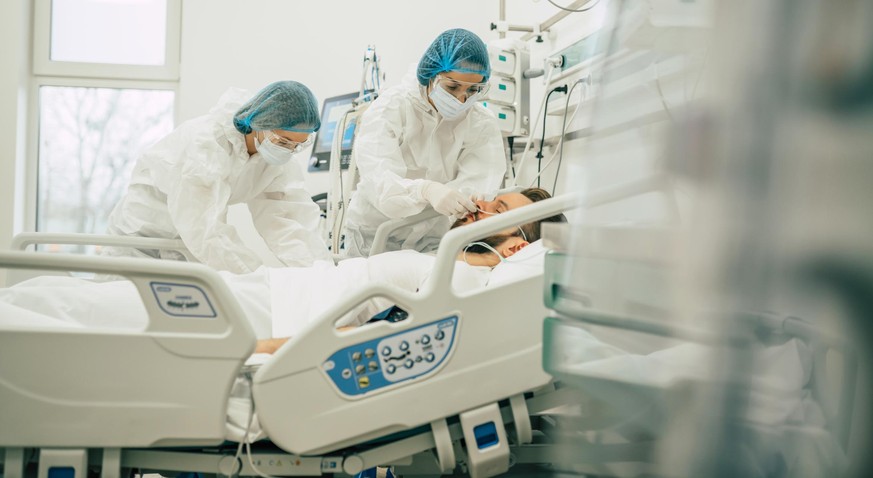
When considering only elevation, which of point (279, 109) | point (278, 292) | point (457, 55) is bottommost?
point (278, 292)

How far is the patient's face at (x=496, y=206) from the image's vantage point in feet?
7.04

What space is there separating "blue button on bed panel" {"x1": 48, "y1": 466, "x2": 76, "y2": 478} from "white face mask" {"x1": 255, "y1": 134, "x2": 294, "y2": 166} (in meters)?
1.32

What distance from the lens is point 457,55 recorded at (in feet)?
7.45

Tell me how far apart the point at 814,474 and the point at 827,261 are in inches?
7.2

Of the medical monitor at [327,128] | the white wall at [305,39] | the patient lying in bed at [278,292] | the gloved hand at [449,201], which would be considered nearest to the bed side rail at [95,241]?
the patient lying in bed at [278,292]

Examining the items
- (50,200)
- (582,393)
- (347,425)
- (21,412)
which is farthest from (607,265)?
(50,200)

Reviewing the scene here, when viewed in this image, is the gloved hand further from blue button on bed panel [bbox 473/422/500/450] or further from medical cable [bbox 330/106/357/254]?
medical cable [bbox 330/106/357/254]

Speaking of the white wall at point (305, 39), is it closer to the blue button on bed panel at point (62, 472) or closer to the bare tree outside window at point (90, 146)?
the bare tree outside window at point (90, 146)

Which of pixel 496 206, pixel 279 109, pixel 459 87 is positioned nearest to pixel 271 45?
pixel 279 109

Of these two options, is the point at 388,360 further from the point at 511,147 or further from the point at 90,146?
the point at 90,146

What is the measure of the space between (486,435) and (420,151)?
1382 millimetres

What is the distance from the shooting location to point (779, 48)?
58 cm

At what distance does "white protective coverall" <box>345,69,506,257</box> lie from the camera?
2.39 meters

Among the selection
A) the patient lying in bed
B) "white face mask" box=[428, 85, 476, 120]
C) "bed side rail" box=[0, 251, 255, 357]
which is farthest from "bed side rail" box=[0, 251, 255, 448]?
"white face mask" box=[428, 85, 476, 120]
